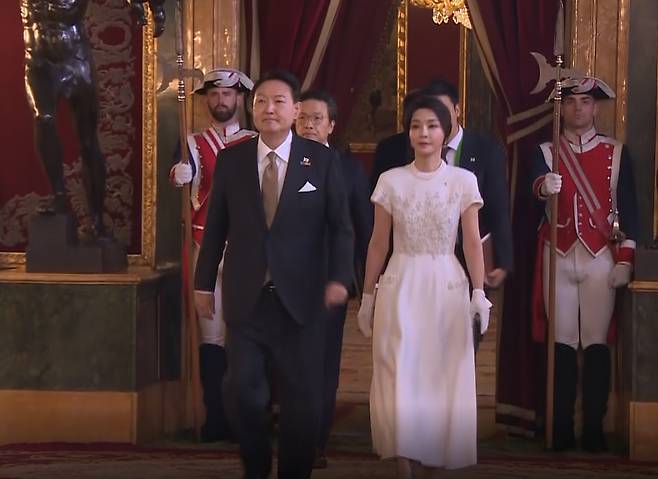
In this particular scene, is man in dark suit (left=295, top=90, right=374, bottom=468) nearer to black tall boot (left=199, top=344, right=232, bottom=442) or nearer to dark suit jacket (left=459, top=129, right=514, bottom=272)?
dark suit jacket (left=459, top=129, right=514, bottom=272)

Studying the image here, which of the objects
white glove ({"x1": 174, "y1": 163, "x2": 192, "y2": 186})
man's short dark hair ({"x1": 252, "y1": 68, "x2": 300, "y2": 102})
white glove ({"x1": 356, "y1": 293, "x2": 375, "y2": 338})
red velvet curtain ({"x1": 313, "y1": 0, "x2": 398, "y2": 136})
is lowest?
white glove ({"x1": 356, "y1": 293, "x2": 375, "y2": 338})

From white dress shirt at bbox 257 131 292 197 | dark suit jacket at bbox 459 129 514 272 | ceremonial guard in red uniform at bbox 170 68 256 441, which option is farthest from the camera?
ceremonial guard in red uniform at bbox 170 68 256 441

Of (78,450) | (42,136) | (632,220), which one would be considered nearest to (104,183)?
(42,136)

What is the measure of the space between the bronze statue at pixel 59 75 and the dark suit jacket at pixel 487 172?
108 centimetres

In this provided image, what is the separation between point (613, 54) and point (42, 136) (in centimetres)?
248

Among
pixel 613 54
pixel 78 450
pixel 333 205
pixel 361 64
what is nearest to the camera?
pixel 333 205

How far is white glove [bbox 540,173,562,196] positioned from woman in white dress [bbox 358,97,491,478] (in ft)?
3.31

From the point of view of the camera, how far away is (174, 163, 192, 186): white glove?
5.61 meters

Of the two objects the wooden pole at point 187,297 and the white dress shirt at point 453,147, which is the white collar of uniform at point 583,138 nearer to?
the white dress shirt at point 453,147

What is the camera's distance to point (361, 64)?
6.27 m

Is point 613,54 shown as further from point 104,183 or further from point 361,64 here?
point 104,183

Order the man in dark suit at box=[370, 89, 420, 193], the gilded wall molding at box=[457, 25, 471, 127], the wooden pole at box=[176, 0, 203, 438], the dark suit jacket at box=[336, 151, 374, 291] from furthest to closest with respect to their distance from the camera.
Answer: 1. the gilded wall molding at box=[457, 25, 471, 127]
2. the wooden pole at box=[176, 0, 203, 438]
3. the man in dark suit at box=[370, 89, 420, 193]
4. the dark suit jacket at box=[336, 151, 374, 291]

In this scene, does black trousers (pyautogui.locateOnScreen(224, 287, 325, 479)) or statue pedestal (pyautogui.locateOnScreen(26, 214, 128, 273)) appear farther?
statue pedestal (pyautogui.locateOnScreen(26, 214, 128, 273))

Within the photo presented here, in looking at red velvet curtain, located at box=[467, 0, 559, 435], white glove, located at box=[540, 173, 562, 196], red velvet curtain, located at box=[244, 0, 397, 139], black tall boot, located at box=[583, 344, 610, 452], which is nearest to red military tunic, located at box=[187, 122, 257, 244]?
red velvet curtain, located at box=[244, 0, 397, 139]
